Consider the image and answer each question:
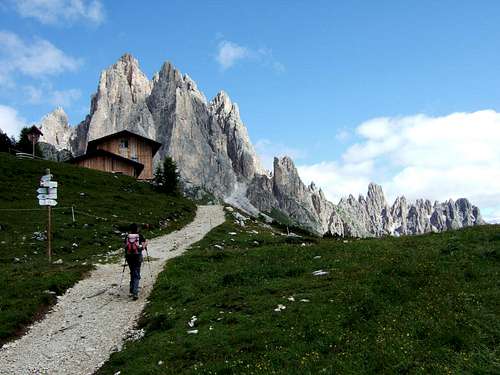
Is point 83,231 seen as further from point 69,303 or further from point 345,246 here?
point 345,246

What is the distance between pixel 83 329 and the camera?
17078 mm

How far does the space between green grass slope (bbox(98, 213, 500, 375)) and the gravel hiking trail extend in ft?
3.46

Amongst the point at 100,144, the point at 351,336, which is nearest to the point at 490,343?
the point at 351,336

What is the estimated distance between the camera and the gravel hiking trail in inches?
555

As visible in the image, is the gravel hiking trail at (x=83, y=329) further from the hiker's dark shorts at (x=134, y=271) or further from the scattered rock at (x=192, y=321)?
the scattered rock at (x=192, y=321)

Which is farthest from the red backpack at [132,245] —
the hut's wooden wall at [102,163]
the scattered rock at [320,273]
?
the hut's wooden wall at [102,163]

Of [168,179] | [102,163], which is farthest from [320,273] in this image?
[102,163]

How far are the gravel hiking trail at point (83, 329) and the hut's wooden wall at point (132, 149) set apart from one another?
228 ft

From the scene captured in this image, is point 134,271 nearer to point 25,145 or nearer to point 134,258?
point 134,258

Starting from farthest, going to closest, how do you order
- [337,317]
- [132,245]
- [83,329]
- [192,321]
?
[132,245]
[83,329]
[192,321]
[337,317]

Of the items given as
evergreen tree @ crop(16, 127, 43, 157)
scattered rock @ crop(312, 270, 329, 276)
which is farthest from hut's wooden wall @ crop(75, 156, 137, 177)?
scattered rock @ crop(312, 270, 329, 276)

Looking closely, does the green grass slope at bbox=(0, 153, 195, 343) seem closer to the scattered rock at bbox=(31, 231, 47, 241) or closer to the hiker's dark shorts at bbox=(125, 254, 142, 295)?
the scattered rock at bbox=(31, 231, 47, 241)

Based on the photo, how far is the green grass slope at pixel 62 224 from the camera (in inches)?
808

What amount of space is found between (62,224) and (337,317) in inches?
1259
